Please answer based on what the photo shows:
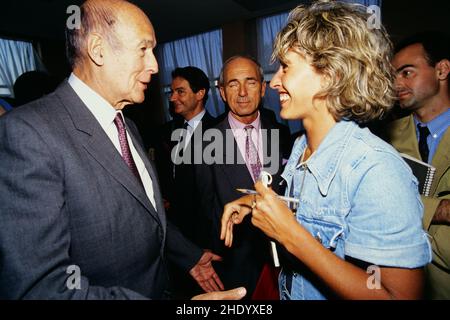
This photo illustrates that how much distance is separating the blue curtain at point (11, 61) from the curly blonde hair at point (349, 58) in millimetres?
10281

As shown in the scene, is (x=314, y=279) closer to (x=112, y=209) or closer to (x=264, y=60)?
(x=112, y=209)

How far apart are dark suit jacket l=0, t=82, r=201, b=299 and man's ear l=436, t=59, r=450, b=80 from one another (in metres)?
2.60

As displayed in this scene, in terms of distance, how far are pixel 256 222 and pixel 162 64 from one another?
10.3 meters

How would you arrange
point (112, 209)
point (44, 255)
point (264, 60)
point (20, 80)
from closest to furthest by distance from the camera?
point (44, 255) → point (112, 209) → point (20, 80) → point (264, 60)

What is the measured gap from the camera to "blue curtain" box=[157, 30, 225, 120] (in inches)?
362

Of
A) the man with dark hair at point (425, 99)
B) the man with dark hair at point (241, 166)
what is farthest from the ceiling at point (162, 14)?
the man with dark hair at point (425, 99)

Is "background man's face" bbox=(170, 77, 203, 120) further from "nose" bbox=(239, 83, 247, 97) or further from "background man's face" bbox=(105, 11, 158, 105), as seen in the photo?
"background man's face" bbox=(105, 11, 158, 105)

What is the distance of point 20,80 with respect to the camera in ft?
10.7

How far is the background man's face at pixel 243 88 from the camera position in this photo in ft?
9.50

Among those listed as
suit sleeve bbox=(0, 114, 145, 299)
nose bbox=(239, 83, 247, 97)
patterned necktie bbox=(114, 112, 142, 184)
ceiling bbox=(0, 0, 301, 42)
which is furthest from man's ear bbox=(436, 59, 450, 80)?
ceiling bbox=(0, 0, 301, 42)

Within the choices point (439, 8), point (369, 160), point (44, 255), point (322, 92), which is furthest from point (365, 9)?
point (439, 8)

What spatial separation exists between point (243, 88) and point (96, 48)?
69.7 inches

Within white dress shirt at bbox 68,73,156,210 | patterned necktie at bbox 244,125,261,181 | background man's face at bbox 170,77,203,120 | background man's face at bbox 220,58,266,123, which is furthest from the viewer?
background man's face at bbox 170,77,203,120

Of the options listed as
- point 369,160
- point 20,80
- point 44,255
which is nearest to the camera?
point 44,255
